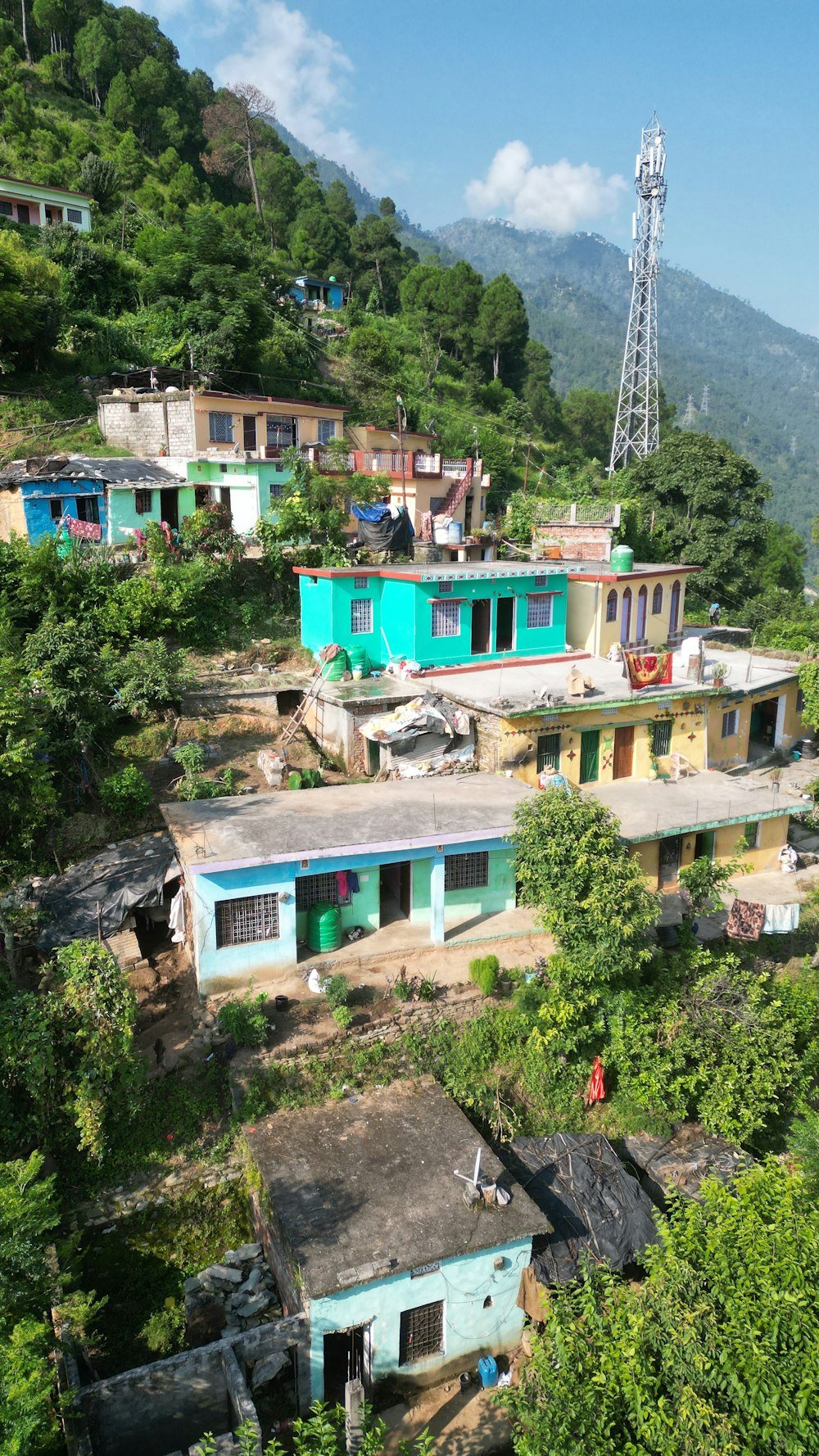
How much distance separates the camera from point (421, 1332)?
33.4ft

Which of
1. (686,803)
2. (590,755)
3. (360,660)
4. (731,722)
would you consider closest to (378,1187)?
(686,803)

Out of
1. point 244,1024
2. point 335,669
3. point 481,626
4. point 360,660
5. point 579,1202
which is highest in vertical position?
point 481,626

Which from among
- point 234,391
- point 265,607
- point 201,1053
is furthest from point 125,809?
point 234,391

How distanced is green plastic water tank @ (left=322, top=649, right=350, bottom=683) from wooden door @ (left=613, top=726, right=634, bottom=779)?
6331 millimetres

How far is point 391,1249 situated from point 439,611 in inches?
546

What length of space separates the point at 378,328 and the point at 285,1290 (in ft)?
180

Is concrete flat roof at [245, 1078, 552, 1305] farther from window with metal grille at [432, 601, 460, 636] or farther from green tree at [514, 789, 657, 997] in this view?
window with metal grille at [432, 601, 460, 636]

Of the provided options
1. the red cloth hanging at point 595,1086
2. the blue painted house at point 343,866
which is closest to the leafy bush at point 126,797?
the blue painted house at point 343,866

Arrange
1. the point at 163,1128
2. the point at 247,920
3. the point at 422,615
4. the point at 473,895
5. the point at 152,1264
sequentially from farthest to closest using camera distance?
the point at 422,615 → the point at 473,895 → the point at 247,920 → the point at 163,1128 → the point at 152,1264

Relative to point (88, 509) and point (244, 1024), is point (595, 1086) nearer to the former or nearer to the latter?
point (244, 1024)

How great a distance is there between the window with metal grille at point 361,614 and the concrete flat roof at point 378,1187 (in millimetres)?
11812

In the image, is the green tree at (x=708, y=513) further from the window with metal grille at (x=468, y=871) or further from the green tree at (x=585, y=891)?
the green tree at (x=585, y=891)

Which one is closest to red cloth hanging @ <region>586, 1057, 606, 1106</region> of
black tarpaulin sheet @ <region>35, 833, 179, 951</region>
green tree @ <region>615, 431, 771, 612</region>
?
black tarpaulin sheet @ <region>35, 833, 179, 951</region>

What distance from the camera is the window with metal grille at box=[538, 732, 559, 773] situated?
18.2m
